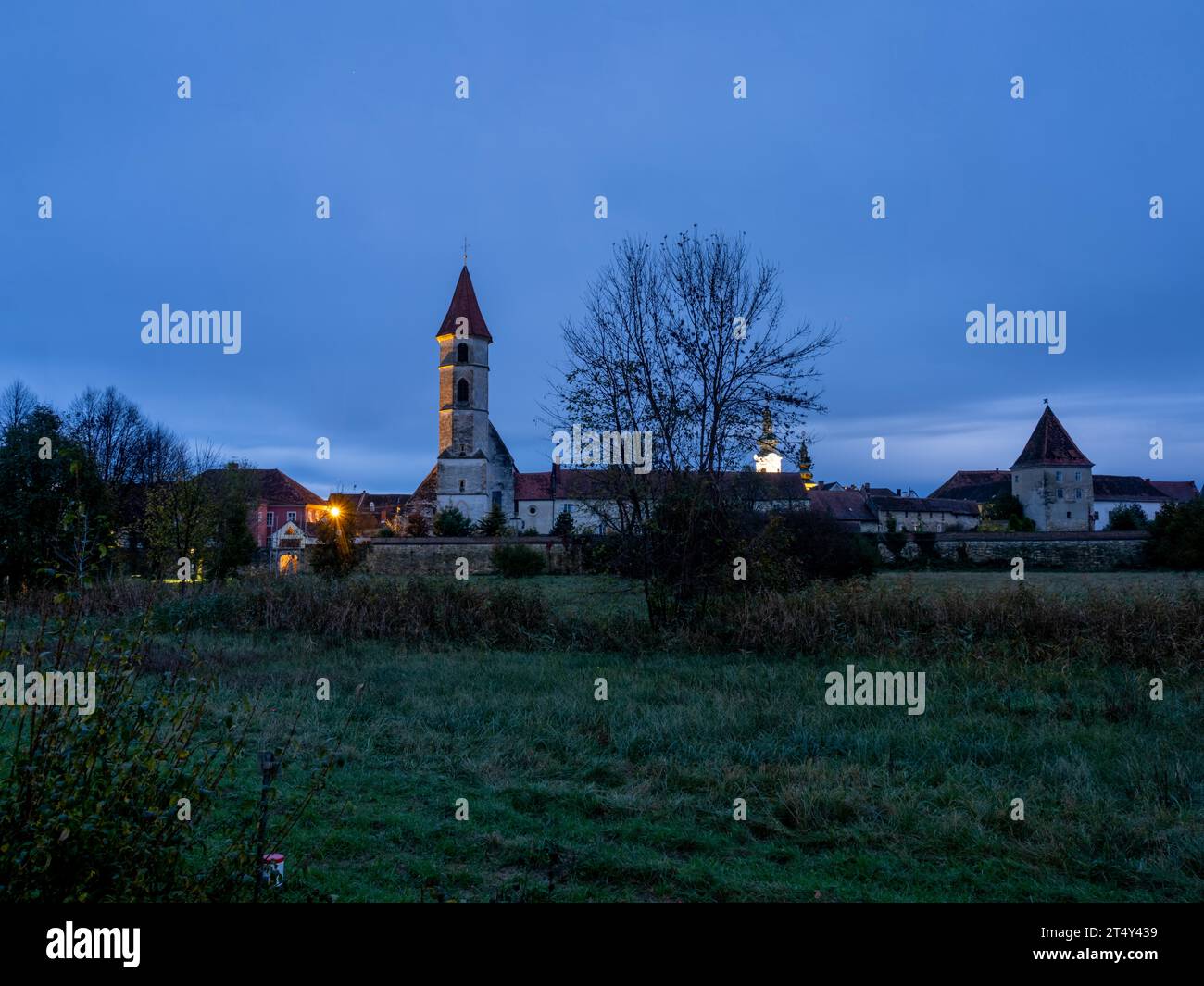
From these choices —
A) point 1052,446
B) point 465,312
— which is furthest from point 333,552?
point 1052,446

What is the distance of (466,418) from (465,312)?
925 cm

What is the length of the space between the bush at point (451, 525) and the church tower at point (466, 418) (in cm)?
699

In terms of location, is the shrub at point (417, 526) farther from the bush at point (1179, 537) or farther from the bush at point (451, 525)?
the bush at point (1179, 537)

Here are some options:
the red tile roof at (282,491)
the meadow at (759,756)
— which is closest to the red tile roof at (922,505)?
the red tile roof at (282,491)

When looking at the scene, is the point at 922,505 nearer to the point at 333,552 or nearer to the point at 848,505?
the point at 848,505

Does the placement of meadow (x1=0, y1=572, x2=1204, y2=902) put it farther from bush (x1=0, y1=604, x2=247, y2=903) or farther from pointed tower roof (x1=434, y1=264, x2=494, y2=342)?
pointed tower roof (x1=434, y1=264, x2=494, y2=342)

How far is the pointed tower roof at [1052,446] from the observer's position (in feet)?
217

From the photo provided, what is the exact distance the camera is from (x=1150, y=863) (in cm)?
490

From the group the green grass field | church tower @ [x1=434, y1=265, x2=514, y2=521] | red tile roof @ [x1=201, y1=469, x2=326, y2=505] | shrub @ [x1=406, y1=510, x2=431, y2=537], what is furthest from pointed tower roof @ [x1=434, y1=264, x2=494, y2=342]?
the green grass field

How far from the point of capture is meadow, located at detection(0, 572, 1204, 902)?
4.78 m

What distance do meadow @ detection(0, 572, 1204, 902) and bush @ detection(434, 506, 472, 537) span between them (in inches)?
1439

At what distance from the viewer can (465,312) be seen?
6431 centimetres
